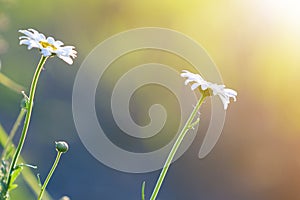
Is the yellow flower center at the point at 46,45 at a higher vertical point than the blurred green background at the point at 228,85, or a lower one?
lower

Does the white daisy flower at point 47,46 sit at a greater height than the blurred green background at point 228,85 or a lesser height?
lesser

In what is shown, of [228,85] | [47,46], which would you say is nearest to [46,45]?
[47,46]

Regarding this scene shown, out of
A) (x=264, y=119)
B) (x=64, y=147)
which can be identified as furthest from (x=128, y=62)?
(x=64, y=147)

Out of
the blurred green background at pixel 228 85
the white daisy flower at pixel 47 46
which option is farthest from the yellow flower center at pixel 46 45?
the blurred green background at pixel 228 85

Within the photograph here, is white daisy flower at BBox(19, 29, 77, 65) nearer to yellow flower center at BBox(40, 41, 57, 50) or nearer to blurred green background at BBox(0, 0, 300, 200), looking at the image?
yellow flower center at BBox(40, 41, 57, 50)

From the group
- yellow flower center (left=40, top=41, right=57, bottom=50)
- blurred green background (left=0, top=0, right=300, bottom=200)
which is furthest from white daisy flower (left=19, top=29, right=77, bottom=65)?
blurred green background (left=0, top=0, right=300, bottom=200)

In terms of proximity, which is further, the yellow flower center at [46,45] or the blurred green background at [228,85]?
the blurred green background at [228,85]

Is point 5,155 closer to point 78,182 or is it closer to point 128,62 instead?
point 78,182

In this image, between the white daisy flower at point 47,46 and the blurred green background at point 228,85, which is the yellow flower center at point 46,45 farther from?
the blurred green background at point 228,85

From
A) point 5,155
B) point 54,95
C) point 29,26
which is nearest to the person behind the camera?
point 5,155
